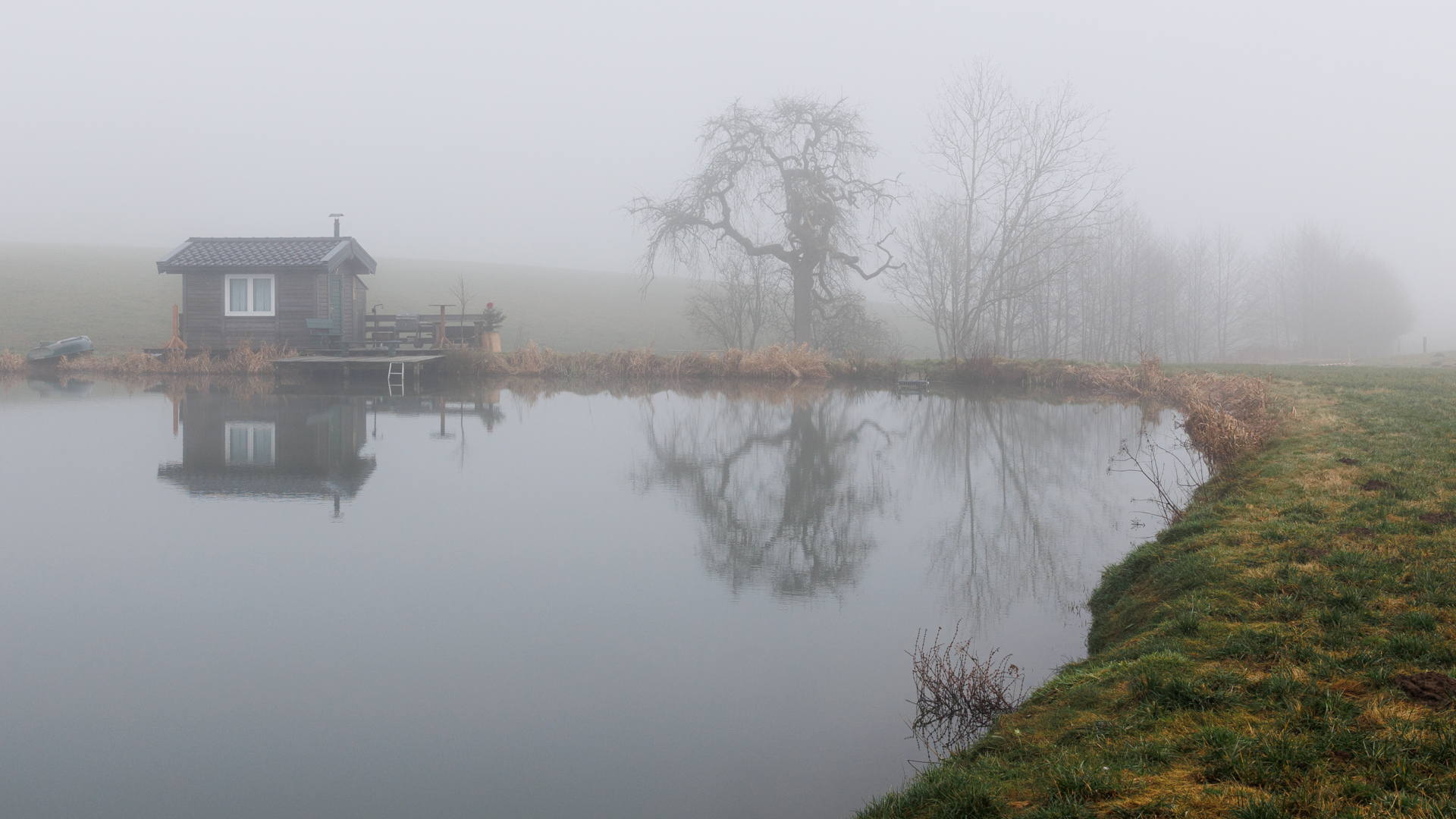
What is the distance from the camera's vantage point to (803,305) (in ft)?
101

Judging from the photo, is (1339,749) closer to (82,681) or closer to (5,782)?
(5,782)

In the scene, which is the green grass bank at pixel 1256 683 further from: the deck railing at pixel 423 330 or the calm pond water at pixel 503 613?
the deck railing at pixel 423 330

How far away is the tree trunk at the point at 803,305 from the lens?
3064 centimetres

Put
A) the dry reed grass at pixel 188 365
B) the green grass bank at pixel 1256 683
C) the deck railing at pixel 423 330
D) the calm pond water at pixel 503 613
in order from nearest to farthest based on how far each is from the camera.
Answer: the green grass bank at pixel 1256 683
the calm pond water at pixel 503 613
the dry reed grass at pixel 188 365
the deck railing at pixel 423 330

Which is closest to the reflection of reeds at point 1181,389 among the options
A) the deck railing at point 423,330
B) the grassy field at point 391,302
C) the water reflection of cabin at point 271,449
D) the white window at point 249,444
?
the water reflection of cabin at point 271,449

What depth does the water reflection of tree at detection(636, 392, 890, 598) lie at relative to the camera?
732cm

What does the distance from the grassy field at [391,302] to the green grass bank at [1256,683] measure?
70.9ft

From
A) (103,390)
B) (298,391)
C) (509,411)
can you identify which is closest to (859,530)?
(509,411)

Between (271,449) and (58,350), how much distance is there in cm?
2068

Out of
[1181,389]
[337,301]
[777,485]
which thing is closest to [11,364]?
[337,301]

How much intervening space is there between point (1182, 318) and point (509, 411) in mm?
49544

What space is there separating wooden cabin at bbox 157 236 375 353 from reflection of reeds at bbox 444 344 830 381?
4103mm

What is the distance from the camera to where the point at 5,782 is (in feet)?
12.1

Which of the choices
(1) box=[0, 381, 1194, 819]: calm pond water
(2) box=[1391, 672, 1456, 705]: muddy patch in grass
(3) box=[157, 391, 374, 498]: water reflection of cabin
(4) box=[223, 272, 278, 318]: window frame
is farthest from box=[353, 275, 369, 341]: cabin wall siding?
(2) box=[1391, 672, 1456, 705]: muddy patch in grass
